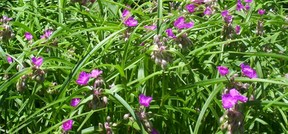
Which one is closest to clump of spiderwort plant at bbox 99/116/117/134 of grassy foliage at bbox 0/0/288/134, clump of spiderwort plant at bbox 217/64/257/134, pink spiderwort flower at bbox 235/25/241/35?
grassy foliage at bbox 0/0/288/134

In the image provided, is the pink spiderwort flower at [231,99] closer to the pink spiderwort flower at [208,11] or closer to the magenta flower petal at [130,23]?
the magenta flower petal at [130,23]

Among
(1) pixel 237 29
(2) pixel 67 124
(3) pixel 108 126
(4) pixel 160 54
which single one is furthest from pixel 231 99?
(1) pixel 237 29

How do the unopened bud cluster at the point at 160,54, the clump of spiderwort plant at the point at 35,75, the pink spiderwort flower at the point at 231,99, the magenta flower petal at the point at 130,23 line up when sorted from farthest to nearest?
the magenta flower petal at the point at 130,23 → the clump of spiderwort plant at the point at 35,75 → the unopened bud cluster at the point at 160,54 → the pink spiderwort flower at the point at 231,99

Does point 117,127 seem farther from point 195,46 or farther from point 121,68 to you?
point 195,46

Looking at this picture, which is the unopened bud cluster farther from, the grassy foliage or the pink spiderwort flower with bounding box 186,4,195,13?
the pink spiderwort flower with bounding box 186,4,195,13

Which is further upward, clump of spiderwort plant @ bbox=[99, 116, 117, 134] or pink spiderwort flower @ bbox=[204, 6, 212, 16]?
pink spiderwort flower @ bbox=[204, 6, 212, 16]

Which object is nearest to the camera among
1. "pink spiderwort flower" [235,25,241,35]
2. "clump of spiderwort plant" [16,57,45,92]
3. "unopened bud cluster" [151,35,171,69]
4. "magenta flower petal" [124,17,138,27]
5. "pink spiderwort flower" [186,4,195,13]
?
"unopened bud cluster" [151,35,171,69]

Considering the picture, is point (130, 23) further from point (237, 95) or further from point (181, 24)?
point (237, 95)

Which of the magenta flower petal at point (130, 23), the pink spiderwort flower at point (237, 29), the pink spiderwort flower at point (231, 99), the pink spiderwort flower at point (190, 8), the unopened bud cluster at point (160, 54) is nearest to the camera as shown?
the pink spiderwort flower at point (231, 99)

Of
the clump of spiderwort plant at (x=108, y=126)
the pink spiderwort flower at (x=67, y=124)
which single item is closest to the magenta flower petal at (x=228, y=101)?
the clump of spiderwort plant at (x=108, y=126)

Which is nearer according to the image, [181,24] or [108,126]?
[108,126]

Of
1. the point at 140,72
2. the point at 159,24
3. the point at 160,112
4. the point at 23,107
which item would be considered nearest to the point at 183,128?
the point at 160,112
